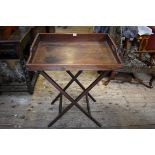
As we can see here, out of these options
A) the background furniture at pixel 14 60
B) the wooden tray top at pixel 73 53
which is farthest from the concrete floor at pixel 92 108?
the wooden tray top at pixel 73 53

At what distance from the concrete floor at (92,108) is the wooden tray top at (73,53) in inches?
33.6

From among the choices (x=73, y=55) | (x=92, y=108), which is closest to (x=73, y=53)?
(x=73, y=55)

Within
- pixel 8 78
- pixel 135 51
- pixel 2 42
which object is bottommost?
pixel 8 78

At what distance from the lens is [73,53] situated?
6.79 feet

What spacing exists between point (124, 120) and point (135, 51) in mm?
1175

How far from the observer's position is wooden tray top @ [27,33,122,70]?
1773 mm

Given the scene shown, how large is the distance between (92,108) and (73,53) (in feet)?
3.03

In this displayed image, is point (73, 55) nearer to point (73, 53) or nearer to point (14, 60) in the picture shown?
point (73, 53)

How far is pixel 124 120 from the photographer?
249cm

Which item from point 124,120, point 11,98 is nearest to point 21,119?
point 11,98

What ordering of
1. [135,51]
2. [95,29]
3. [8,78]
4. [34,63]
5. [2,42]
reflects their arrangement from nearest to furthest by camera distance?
[34,63] → [2,42] → [8,78] → [135,51] → [95,29]

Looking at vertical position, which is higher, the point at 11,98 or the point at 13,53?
the point at 13,53

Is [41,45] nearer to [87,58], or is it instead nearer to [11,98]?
[87,58]

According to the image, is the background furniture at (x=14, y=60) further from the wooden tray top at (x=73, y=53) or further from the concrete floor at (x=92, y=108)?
the wooden tray top at (x=73, y=53)
